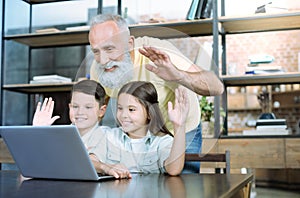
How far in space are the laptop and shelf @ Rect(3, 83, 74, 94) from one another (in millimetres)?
2159

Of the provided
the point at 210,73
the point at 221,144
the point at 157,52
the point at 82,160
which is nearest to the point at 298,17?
the point at 221,144

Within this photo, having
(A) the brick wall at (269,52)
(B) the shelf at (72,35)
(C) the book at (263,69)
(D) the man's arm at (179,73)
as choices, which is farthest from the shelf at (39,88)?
(A) the brick wall at (269,52)

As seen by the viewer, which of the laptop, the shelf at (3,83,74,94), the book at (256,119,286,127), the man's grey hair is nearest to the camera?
the laptop

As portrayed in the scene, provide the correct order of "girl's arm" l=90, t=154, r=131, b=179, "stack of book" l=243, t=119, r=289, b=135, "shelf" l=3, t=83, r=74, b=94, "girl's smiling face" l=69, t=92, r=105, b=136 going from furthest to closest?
"shelf" l=3, t=83, r=74, b=94 < "stack of book" l=243, t=119, r=289, b=135 < "girl's smiling face" l=69, t=92, r=105, b=136 < "girl's arm" l=90, t=154, r=131, b=179

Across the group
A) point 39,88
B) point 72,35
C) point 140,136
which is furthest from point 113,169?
point 39,88

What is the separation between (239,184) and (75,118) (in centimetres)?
50

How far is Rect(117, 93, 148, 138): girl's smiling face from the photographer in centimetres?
118

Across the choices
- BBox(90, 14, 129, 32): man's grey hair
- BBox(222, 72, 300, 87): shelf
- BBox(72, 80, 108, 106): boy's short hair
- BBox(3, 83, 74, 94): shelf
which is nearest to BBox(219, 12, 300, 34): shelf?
BBox(222, 72, 300, 87): shelf

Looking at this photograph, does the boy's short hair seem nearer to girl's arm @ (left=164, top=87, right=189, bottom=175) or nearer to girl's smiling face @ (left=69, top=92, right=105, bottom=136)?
girl's smiling face @ (left=69, top=92, right=105, bottom=136)

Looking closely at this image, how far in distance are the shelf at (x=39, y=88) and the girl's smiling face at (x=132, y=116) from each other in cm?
211

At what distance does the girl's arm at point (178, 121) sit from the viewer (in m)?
1.17

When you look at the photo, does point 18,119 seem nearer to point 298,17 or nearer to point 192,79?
point 298,17

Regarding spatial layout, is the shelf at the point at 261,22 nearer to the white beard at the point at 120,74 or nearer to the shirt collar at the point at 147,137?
the white beard at the point at 120,74

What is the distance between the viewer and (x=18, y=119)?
376 cm
